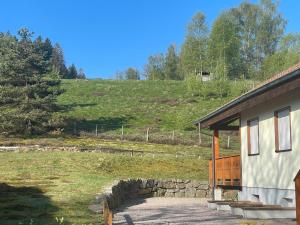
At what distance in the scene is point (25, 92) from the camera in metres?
38.7

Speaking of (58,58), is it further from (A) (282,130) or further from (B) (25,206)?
(A) (282,130)

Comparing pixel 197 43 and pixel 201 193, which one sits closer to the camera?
pixel 201 193

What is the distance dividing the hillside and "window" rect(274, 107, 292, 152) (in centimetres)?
2466

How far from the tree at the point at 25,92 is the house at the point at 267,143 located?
73.6 feet

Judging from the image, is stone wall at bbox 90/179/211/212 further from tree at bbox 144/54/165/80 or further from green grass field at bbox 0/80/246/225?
tree at bbox 144/54/165/80

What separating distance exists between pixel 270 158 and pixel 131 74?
131 meters

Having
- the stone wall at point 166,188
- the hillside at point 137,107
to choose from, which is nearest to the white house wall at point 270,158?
the stone wall at point 166,188

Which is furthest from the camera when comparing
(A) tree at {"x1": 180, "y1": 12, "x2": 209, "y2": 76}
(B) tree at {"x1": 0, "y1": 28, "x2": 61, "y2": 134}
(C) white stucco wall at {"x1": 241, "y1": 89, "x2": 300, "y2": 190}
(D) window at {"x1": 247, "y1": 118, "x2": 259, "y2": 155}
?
(A) tree at {"x1": 180, "y1": 12, "x2": 209, "y2": 76}

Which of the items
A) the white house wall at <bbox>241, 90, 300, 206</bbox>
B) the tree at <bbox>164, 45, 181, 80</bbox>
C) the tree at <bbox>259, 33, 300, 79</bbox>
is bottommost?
the white house wall at <bbox>241, 90, 300, 206</bbox>

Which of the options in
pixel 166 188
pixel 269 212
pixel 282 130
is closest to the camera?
pixel 269 212

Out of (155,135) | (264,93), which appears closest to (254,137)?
(264,93)

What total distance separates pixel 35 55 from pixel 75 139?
376 inches

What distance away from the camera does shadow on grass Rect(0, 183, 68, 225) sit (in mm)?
10838

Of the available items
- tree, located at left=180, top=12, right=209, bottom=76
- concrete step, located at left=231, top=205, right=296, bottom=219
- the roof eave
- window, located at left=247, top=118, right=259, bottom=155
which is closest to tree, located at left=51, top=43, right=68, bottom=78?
tree, located at left=180, top=12, right=209, bottom=76
